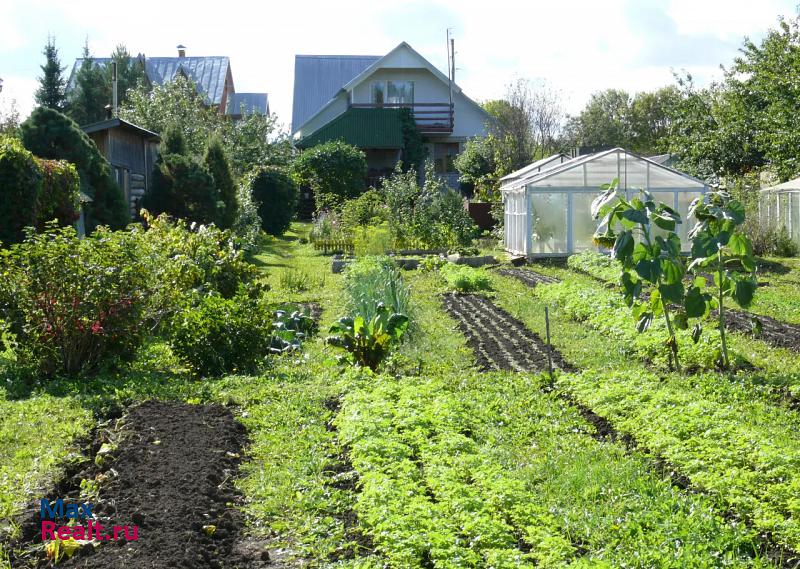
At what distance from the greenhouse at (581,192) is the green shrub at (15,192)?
1258cm

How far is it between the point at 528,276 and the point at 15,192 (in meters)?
10.3

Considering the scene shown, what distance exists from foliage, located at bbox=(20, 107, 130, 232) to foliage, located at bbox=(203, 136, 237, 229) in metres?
5.20

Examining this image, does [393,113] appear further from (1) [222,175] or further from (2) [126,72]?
(1) [222,175]

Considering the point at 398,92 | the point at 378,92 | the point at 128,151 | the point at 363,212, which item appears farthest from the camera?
the point at 398,92

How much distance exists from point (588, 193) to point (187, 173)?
9.48 metres

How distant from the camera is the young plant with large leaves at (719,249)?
8984 millimetres

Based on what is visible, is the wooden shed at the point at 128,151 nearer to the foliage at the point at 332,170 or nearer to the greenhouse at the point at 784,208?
the foliage at the point at 332,170

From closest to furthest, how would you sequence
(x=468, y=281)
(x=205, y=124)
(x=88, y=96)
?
(x=468, y=281), (x=205, y=124), (x=88, y=96)

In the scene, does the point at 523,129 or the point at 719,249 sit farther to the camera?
the point at 523,129

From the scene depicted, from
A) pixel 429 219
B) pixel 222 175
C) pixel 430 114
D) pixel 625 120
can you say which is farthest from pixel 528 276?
pixel 625 120

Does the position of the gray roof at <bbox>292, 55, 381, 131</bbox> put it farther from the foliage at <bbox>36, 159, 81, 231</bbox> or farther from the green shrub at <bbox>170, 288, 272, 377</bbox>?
Answer: the green shrub at <bbox>170, 288, 272, 377</bbox>

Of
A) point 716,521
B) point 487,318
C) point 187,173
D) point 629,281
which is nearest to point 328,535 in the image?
point 716,521

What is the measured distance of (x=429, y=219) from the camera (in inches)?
1027

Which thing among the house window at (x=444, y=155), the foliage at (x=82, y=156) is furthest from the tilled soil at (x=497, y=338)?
the house window at (x=444, y=155)
